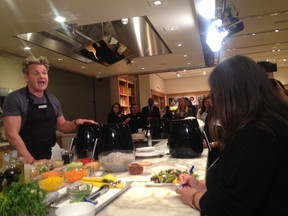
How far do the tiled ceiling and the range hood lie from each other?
12cm

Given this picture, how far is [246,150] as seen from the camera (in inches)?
32.3

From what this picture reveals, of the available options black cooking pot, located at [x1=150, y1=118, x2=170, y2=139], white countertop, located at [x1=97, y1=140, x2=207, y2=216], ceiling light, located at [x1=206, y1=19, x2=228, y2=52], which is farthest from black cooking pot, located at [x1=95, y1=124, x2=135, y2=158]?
ceiling light, located at [x1=206, y1=19, x2=228, y2=52]

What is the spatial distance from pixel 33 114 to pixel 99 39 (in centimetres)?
138

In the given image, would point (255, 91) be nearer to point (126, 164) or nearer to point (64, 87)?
point (126, 164)

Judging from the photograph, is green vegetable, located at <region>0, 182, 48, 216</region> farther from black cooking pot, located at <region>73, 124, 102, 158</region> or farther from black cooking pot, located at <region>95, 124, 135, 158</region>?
black cooking pot, located at <region>73, 124, 102, 158</region>

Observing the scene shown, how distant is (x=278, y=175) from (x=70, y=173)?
2.95 feet

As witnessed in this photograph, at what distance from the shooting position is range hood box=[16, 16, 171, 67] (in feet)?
10.8

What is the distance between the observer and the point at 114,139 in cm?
164

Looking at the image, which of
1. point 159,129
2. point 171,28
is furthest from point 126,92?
point 159,129

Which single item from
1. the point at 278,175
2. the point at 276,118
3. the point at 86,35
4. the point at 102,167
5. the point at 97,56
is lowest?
the point at 102,167

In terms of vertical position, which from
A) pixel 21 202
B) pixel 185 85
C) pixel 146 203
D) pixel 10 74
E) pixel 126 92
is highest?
pixel 185 85

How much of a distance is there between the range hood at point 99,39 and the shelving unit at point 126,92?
15.1 ft

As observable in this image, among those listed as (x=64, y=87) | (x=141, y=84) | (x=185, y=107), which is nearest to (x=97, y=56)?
(x=185, y=107)

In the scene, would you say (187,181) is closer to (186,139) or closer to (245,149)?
(245,149)
